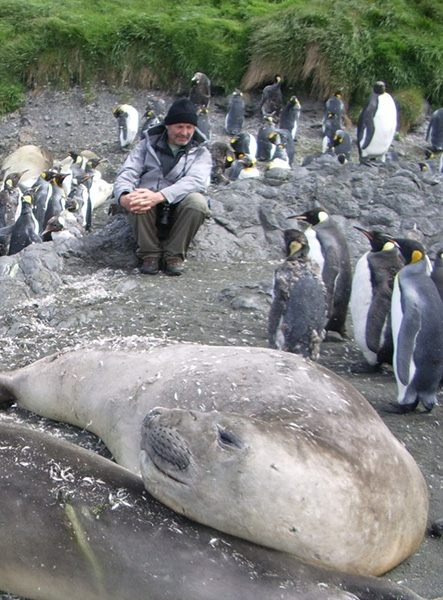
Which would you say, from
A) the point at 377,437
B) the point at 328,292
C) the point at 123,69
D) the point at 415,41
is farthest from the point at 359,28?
the point at 377,437

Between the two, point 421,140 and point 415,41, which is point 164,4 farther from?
point 421,140

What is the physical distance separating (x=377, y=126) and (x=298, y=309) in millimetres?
9575

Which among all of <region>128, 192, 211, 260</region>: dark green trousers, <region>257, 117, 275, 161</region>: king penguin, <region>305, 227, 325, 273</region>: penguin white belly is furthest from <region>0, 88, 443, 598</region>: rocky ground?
<region>257, 117, 275, 161</region>: king penguin

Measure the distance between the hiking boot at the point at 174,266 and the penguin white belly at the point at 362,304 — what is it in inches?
68.5

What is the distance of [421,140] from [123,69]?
7145 millimetres

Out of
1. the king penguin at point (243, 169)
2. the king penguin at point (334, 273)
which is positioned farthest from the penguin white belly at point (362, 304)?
the king penguin at point (243, 169)

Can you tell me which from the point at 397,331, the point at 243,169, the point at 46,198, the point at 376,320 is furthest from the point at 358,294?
the point at 243,169

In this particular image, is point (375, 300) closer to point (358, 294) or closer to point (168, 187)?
point (358, 294)

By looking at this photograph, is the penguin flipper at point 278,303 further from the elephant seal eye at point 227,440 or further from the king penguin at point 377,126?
the king penguin at point 377,126

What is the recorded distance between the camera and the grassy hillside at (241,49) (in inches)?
635

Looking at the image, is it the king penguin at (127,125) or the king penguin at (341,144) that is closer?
the king penguin at (341,144)

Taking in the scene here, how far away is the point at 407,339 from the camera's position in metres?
3.73

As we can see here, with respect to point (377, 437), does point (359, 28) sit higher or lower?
higher

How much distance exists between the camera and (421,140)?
→ 1547cm
